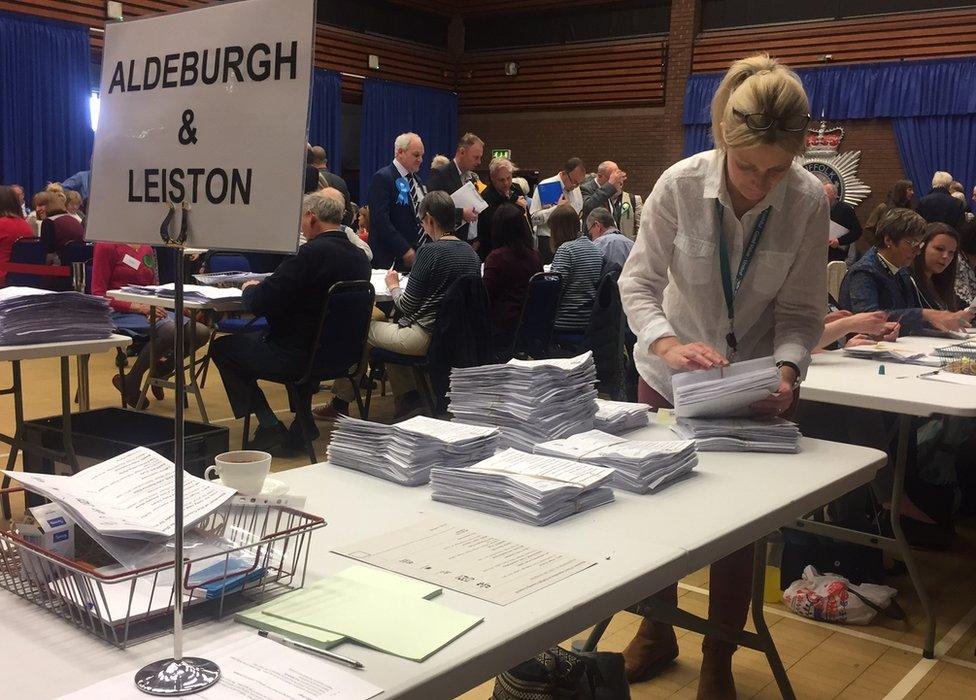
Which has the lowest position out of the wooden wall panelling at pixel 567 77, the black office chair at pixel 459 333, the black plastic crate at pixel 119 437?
the black plastic crate at pixel 119 437

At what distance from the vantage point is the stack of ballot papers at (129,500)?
1143 millimetres

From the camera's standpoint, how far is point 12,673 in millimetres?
982

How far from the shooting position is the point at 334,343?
428 cm

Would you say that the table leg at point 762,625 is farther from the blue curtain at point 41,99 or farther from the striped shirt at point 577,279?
the blue curtain at point 41,99

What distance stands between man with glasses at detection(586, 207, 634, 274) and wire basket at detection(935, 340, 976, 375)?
70.0 inches

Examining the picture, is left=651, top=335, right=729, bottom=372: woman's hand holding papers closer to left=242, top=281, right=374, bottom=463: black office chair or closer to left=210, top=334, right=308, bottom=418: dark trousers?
A: left=242, top=281, right=374, bottom=463: black office chair

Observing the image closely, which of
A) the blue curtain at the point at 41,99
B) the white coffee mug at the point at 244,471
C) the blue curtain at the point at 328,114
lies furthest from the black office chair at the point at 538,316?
the blue curtain at the point at 328,114

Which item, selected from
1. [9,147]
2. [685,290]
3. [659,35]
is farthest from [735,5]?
[685,290]

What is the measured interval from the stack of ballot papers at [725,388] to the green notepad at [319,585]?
3.21 ft

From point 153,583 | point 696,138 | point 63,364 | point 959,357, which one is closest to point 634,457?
point 153,583

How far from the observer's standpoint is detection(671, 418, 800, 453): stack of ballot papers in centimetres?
204

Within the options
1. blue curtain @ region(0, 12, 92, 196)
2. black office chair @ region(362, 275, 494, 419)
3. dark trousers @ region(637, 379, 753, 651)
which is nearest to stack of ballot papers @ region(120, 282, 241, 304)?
black office chair @ region(362, 275, 494, 419)

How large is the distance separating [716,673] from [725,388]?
0.71 metres

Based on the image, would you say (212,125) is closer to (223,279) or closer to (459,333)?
(459,333)
